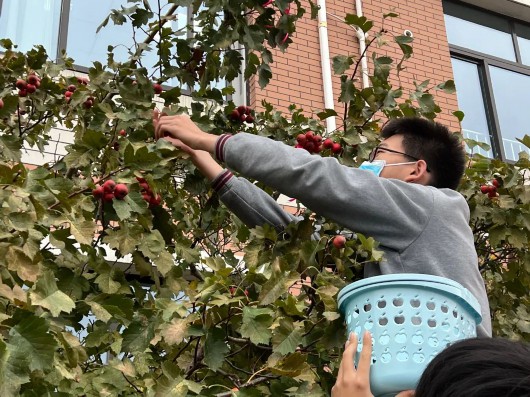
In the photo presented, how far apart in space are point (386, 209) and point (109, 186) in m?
0.78

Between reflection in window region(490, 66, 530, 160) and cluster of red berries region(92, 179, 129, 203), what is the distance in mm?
7035

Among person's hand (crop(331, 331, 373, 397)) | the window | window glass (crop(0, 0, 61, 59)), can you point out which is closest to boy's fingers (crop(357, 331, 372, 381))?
person's hand (crop(331, 331, 373, 397))

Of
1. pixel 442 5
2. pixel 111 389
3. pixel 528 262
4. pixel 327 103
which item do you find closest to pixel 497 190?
pixel 528 262

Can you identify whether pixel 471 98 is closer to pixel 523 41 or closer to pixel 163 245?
pixel 523 41

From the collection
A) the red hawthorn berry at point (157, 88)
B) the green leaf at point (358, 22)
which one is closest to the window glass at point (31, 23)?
the red hawthorn berry at point (157, 88)

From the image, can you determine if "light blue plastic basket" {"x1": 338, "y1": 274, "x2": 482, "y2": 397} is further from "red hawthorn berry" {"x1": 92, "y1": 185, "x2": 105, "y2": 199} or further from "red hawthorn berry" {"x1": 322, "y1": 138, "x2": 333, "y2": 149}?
"red hawthorn berry" {"x1": 322, "y1": 138, "x2": 333, "y2": 149}

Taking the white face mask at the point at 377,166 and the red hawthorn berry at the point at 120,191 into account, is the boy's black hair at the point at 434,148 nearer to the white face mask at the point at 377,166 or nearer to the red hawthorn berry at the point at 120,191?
the white face mask at the point at 377,166

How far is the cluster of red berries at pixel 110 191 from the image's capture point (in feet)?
7.06

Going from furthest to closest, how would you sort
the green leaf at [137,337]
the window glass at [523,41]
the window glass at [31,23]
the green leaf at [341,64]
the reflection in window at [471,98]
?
the window glass at [523,41], the reflection in window at [471,98], the window glass at [31,23], the green leaf at [341,64], the green leaf at [137,337]

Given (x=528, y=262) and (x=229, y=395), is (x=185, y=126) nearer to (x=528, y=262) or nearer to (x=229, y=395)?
(x=229, y=395)

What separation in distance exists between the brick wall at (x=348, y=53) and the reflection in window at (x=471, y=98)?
0.77 m

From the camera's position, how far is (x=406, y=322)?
170cm

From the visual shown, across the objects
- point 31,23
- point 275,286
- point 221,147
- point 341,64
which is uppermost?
point 31,23

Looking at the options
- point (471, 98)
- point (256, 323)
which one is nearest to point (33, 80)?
point (256, 323)
